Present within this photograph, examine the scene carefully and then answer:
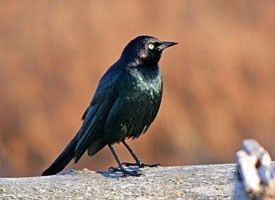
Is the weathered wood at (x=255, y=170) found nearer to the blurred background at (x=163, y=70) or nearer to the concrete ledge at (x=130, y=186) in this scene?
the concrete ledge at (x=130, y=186)

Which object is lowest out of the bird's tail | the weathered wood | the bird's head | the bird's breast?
the bird's tail

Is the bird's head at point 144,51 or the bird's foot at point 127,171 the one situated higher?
the bird's head at point 144,51

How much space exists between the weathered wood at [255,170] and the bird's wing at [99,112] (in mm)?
3418

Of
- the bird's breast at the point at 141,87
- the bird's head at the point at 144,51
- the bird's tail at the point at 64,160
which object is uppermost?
the bird's head at the point at 144,51

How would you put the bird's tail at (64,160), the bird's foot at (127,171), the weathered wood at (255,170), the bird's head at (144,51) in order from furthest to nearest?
the bird's tail at (64,160)
the bird's head at (144,51)
the bird's foot at (127,171)
the weathered wood at (255,170)

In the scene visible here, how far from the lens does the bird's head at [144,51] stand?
6344mm

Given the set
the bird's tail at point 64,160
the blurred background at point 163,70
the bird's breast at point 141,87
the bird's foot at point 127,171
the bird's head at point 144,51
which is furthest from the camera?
the blurred background at point 163,70

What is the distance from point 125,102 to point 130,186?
2.56 ft

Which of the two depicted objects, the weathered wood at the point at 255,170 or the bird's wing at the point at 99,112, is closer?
the weathered wood at the point at 255,170

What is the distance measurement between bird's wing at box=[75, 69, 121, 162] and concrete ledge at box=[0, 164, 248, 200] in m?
0.51

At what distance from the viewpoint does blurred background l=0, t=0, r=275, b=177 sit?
1214 cm

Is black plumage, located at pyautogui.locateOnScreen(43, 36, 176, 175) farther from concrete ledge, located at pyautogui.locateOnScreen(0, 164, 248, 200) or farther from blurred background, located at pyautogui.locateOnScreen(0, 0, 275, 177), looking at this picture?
blurred background, located at pyautogui.locateOnScreen(0, 0, 275, 177)

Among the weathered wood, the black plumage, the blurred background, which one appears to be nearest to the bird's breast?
the black plumage

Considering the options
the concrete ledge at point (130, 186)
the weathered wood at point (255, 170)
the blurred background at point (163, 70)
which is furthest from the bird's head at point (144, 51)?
the blurred background at point (163, 70)
